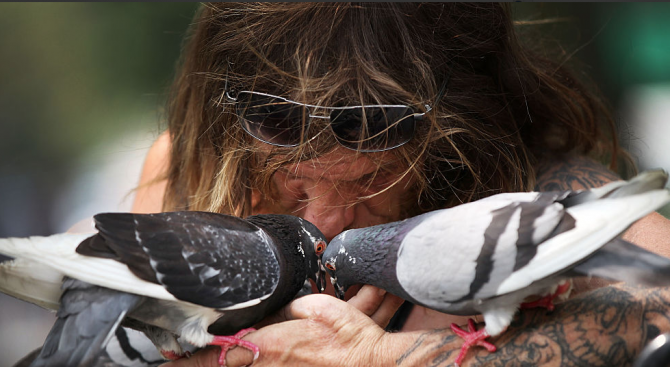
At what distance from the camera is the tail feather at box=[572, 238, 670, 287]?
41.7 inches

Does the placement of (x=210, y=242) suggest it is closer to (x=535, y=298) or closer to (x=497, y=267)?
(x=497, y=267)

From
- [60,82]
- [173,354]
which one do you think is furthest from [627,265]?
[60,82]

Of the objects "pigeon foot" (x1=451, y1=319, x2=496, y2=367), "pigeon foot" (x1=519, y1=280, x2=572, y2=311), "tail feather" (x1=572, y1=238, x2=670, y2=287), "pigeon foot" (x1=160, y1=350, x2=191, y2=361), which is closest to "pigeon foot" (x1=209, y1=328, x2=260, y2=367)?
"pigeon foot" (x1=160, y1=350, x2=191, y2=361)

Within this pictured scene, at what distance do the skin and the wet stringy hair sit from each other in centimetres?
16

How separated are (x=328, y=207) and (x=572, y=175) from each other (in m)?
0.82

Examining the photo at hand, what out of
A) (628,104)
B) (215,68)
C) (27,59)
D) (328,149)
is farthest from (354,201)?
(27,59)

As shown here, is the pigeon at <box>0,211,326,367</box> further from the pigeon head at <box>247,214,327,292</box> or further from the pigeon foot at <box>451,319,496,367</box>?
the pigeon foot at <box>451,319,496,367</box>

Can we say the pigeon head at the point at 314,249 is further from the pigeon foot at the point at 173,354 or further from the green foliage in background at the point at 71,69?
the green foliage in background at the point at 71,69

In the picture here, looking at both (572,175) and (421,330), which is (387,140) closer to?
(421,330)

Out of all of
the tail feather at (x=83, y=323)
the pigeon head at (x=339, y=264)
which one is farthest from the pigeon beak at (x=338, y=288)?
the tail feather at (x=83, y=323)

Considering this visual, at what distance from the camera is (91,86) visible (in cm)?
163

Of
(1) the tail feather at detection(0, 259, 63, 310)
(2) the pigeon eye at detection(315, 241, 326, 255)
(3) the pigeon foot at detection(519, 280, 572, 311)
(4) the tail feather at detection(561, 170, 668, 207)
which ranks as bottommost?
(3) the pigeon foot at detection(519, 280, 572, 311)

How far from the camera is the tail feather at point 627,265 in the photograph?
1059mm

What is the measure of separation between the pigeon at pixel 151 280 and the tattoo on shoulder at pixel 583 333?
16.1 inches
